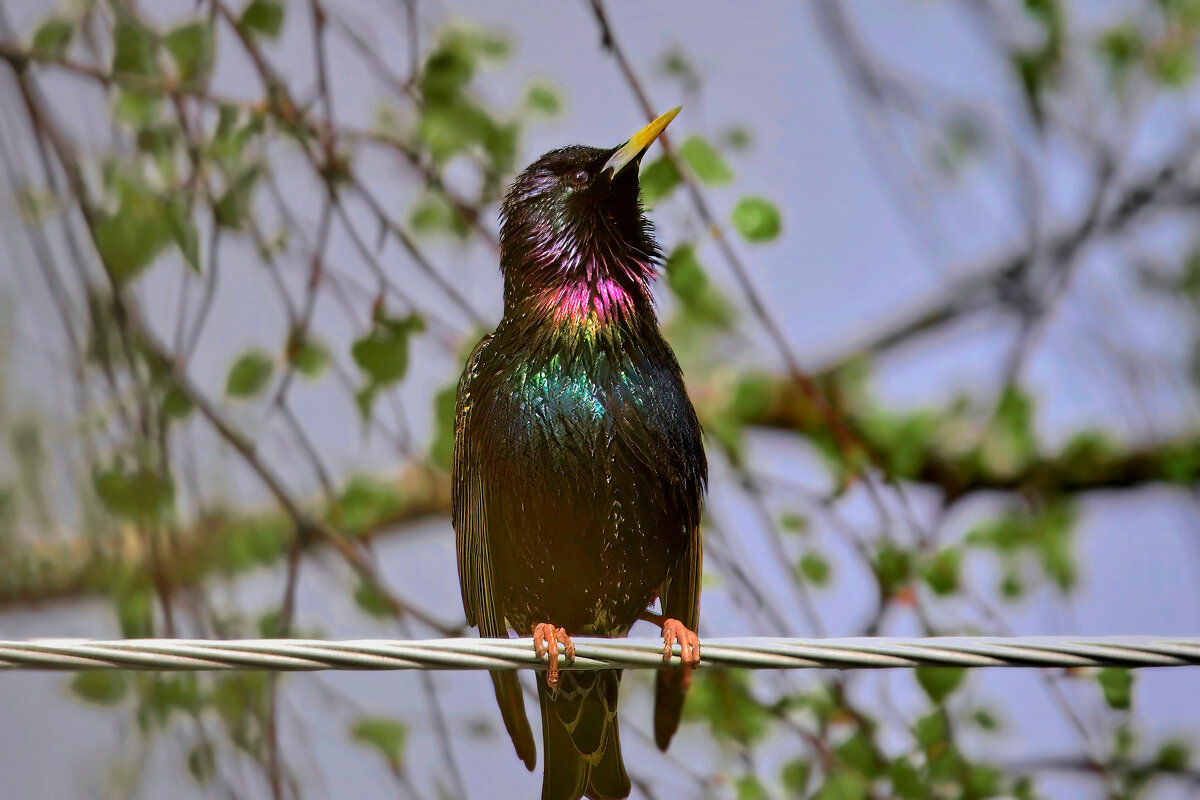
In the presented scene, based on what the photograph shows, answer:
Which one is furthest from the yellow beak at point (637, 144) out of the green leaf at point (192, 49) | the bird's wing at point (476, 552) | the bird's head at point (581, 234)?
the green leaf at point (192, 49)

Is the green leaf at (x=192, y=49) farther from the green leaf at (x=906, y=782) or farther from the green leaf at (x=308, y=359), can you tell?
the green leaf at (x=906, y=782)

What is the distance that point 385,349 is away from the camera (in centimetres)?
285

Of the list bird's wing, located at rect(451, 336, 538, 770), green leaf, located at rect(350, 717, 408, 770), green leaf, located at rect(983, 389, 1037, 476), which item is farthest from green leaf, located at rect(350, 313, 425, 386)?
green leaf, located at rect(983, 389, 1037, 476)

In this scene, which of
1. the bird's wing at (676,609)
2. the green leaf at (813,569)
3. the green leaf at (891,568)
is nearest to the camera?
the bird's wing at (676,609)

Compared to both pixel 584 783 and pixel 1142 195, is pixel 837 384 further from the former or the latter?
pixel 584 783

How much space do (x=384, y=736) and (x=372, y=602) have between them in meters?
0.38

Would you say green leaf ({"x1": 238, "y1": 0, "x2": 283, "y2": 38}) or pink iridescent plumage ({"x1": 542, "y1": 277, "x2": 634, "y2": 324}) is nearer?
pink iridescent plumage ({"x1": 542, "y1": 277, "x2": 634, "y2": 324})

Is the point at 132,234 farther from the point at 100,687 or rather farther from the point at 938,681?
the point at 938,681

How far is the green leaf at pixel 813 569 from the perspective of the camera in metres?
3.66

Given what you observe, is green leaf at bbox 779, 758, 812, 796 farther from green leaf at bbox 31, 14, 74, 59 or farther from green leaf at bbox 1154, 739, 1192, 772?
green leaf at bbox 31, 14, 74, 59

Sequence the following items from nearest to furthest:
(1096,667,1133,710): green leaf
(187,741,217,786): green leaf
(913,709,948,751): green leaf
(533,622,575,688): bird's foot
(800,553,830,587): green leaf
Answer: (533,622,575,688): bird's foot
(1096,667,1133,710): green leaf
(187,741,217,786): green leaf
(913,709,948,751): green leaf
(800,553,830,587): green leaf

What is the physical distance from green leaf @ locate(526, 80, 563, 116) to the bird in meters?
1.47

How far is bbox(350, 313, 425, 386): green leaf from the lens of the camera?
2.84 m

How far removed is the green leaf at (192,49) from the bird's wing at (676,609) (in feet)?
6.01
